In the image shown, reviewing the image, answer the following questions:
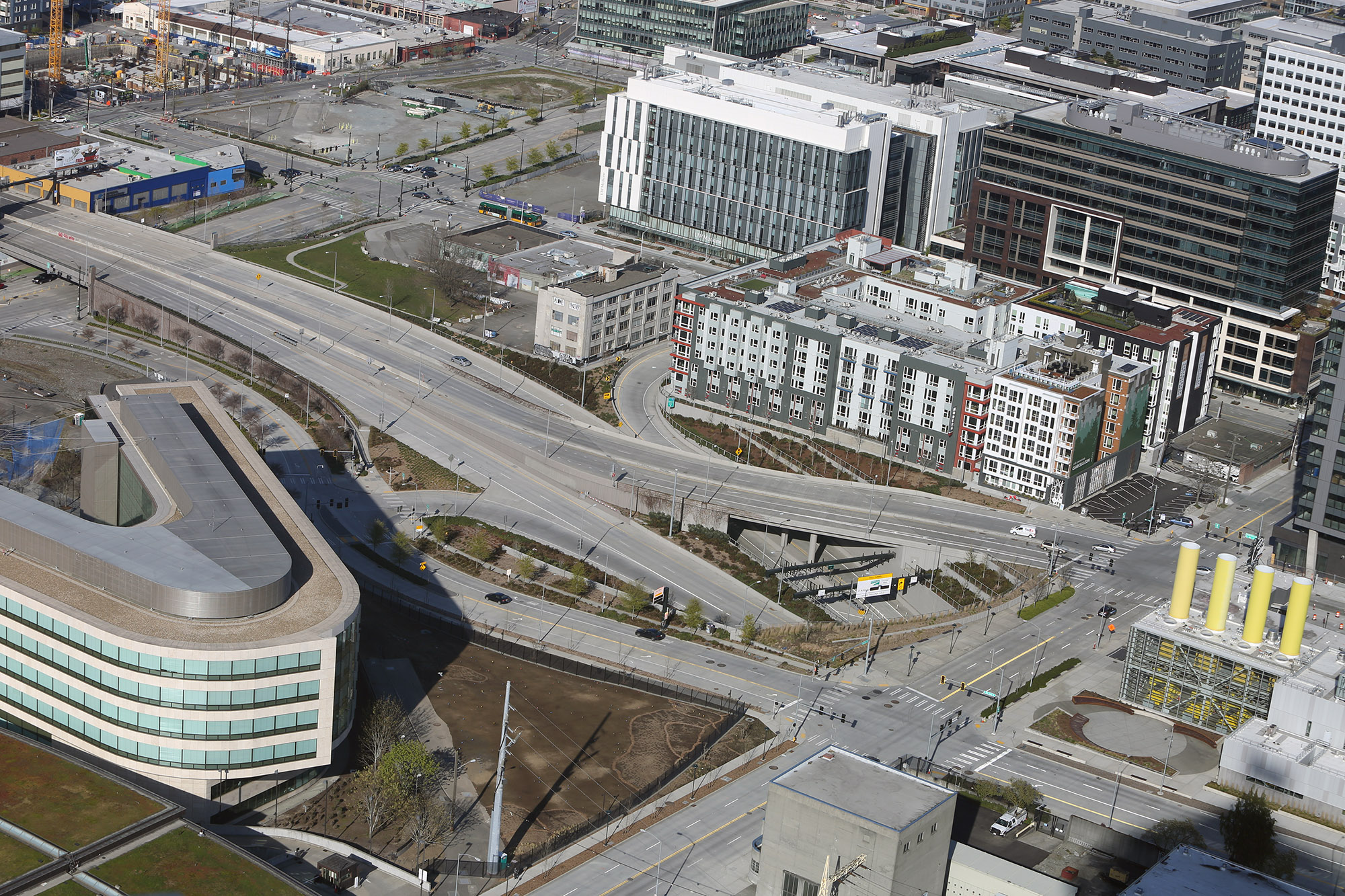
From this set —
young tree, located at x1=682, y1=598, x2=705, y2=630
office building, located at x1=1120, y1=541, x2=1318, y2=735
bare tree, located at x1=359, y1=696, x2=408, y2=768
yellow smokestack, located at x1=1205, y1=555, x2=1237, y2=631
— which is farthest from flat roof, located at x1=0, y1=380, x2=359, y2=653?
yellow smokestack, located at x1=1205, y1=555, x2=1237, y2=631

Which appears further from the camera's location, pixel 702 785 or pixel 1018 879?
pixel 702 785

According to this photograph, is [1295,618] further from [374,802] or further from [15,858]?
[15,858]

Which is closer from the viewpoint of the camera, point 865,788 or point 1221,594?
point 865,788

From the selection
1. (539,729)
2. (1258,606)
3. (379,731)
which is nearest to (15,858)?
(379,731)

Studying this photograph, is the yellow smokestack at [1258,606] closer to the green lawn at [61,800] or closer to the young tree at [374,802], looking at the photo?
the young tree at [374,802]

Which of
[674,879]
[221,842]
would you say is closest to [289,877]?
[221,842]

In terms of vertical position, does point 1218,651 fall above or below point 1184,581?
below

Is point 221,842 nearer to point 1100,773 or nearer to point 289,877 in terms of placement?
point 289,877

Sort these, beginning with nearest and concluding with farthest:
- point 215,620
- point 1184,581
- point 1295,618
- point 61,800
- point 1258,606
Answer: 1. point 61,800
2. point 215,620
3. point 1295,618
4. point 1258,606
5. point 1184,581
